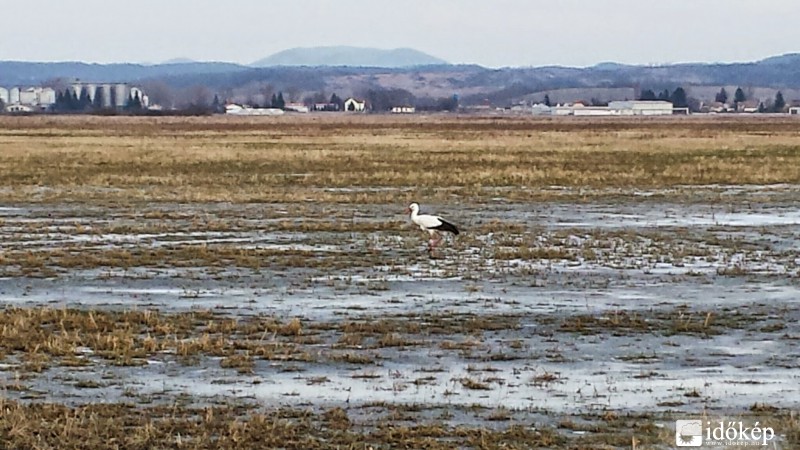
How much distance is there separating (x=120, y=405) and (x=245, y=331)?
3.64m

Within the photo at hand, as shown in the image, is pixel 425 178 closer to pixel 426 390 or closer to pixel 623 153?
pixel 623 153

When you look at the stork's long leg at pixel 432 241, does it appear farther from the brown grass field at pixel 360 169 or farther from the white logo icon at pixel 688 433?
the white logo icon at pixel 688 433

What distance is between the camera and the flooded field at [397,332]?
10.2 metres

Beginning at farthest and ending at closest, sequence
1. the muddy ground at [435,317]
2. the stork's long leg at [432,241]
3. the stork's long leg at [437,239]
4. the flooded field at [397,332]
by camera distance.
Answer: the stork's long leg at [437,239] < the stork's long leg at [432,241] < the muddy ground at [435,317] < the flooded field at [397,332]

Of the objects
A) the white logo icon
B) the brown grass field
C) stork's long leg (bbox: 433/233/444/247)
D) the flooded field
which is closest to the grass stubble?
the flooded field

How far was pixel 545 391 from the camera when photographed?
1129 centimetres

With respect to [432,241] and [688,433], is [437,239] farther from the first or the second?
[688,433]

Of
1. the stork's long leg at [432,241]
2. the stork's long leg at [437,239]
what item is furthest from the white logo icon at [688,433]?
the stork's long leg at [437,239]

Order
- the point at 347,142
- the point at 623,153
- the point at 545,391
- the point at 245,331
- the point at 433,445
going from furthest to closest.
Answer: the point at 347,142 < the point at 623,153 < the point at 245,331 < the point at 545,391 < the point at 433,445

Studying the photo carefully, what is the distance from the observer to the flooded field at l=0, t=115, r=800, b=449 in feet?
33.6

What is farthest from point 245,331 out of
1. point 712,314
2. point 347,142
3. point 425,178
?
point 347,142

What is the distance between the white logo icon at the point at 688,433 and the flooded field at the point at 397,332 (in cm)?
7

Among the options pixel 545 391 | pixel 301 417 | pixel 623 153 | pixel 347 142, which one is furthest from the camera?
pixel 347 142

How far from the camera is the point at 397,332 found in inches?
558
